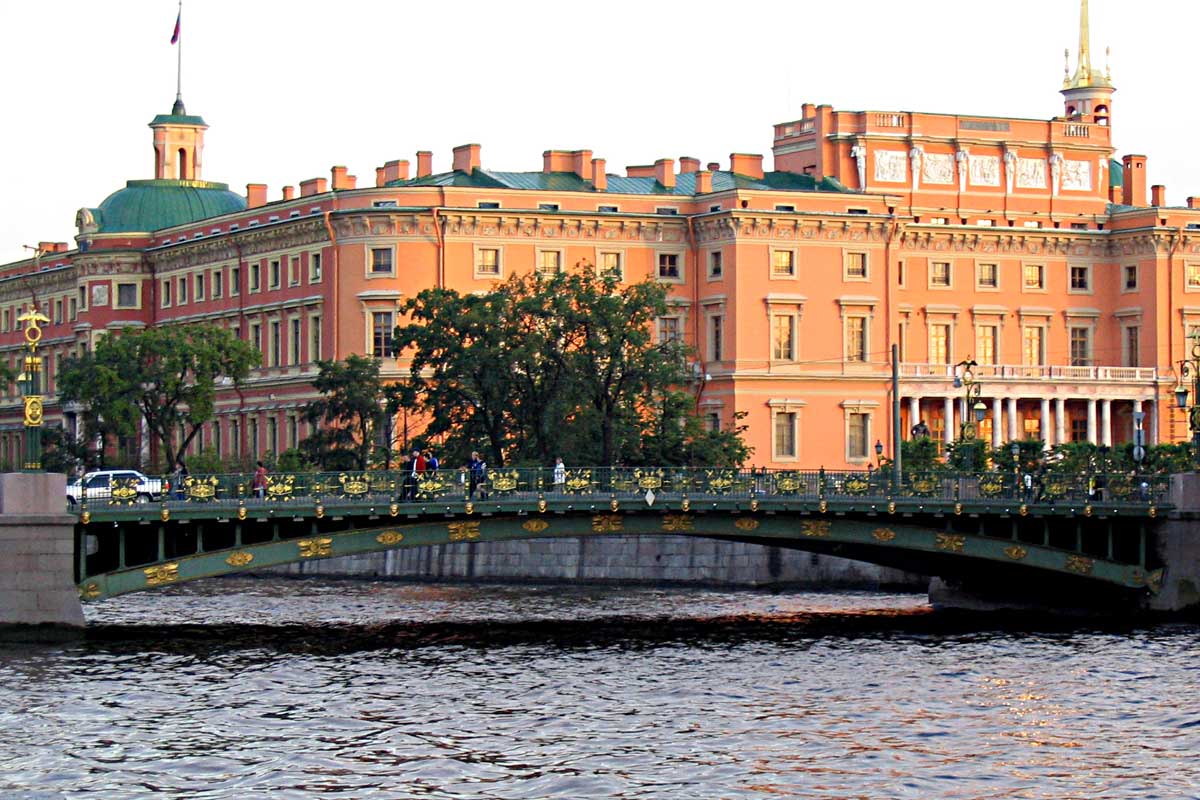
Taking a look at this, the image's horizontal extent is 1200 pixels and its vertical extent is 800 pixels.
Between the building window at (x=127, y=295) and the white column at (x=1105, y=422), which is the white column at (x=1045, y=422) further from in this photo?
the building window at (x=127, y=295)

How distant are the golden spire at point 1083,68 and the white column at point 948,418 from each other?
46282mm

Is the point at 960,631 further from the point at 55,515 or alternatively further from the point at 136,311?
the point at 136,311

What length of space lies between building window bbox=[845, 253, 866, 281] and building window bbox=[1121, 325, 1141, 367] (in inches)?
562

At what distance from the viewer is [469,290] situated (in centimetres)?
9875

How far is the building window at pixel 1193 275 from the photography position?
110250 millimetres

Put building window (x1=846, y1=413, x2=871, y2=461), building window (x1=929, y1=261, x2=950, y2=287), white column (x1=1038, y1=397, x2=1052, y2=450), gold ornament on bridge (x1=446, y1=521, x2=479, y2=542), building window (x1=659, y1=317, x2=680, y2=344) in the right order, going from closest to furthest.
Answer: gold ornament on bridge (x1=446, y1=521, x2=479, y2=542) → building window (x1=846, y1=413, x2=871, y2=461) → building window (x1=659, y1=317, x2=680, y2=344) → building window (x1=929, y1=261, x2=950, y2=287) → white column (x1=1038, y1=397, x2=1052, y2=450)

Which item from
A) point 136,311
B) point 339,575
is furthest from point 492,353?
point 136,311

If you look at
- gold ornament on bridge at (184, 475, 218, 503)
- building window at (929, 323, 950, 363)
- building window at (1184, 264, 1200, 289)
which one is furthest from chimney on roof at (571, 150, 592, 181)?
gold ornament on bridge at (184, 475, 218, 503)

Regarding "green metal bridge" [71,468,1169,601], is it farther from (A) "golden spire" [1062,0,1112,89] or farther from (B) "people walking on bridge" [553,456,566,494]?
(A) "golden spire" [1062,0,1112,89]

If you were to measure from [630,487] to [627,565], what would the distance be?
22.9 m

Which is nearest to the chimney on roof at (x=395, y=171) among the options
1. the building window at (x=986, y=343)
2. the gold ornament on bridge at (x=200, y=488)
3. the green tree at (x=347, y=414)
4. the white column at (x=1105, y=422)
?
the green tree at (x=347, y=414)

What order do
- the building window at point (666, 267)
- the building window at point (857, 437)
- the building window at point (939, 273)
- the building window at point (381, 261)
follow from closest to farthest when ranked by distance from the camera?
the building window at point (381, 261), the building window at point (857, 437), the building window at point (666, 267), the building window at point (939, 273)

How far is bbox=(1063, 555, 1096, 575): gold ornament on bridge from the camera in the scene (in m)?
59.1

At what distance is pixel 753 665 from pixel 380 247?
49.4m
